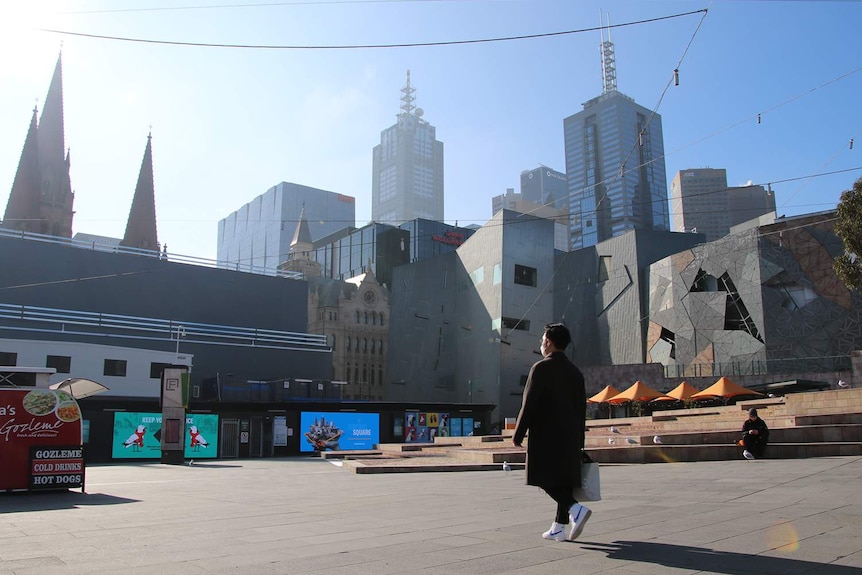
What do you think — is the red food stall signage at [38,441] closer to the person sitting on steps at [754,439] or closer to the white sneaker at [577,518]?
the white sneaker at [577,518]

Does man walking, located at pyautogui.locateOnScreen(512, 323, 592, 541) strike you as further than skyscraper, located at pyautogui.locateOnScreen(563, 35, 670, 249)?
No

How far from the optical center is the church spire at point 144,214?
71188 mm

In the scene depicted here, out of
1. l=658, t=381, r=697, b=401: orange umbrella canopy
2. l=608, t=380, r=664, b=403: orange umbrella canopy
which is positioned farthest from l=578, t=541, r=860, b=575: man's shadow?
l=608, t=380, r=664, b=403: orange umbrella canopy

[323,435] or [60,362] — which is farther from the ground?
[60,362]

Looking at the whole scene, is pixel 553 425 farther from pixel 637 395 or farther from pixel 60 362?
pixel 60 362

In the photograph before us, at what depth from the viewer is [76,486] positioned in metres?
10.8

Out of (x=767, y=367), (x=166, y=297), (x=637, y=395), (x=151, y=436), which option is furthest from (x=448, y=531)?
(x=166, y=297)

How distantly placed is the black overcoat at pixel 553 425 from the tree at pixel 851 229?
20.5 metres

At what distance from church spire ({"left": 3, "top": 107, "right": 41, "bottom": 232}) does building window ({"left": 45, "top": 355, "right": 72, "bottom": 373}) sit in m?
36.9

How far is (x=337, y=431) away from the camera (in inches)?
1443

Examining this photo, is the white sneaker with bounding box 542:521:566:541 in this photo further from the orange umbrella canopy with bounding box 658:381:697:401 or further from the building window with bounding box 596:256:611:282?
the building window with bounding box 596:256:611:282

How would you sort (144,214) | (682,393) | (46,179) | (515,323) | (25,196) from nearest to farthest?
(682,393) → (515,323) → (25,196) → (46,179) → (144,214)

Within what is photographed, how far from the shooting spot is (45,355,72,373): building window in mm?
34188

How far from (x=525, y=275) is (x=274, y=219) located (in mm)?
103701
